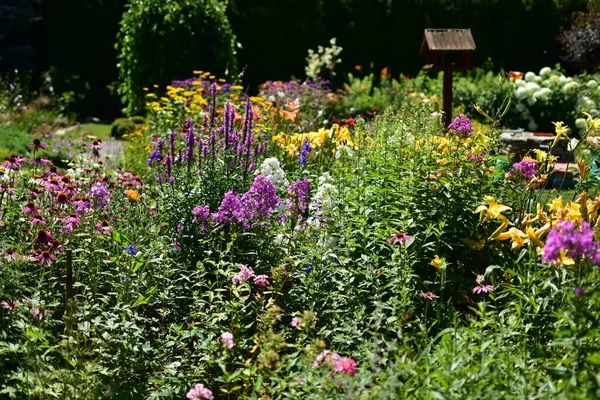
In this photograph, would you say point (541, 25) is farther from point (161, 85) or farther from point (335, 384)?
point (335, 384)

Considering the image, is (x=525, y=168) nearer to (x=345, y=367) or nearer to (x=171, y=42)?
(x=345, y=367)

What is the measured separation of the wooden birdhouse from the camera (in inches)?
266

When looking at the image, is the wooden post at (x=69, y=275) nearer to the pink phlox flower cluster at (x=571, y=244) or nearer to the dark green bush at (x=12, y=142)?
the pink phlox flower cluster at (x=571, y=244)

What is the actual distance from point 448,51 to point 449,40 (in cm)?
22

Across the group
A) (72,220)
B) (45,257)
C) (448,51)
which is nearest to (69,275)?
(45,257)

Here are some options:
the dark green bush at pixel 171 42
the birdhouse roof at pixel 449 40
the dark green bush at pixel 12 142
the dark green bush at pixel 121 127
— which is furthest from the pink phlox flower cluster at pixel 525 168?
the dark green bush at pixel 121 127

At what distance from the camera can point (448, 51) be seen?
7.01 metres

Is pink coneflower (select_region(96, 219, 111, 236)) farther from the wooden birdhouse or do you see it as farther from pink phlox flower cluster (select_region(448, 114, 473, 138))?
the wooden birdhouse

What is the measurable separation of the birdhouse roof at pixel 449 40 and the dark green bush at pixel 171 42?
356 centimetres

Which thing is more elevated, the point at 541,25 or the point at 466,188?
the point at 541,25

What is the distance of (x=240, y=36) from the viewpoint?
1301 centimetres

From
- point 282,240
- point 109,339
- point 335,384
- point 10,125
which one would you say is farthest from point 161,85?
point 335,384

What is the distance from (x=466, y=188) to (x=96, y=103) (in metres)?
10.8

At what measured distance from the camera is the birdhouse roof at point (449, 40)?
675cm
